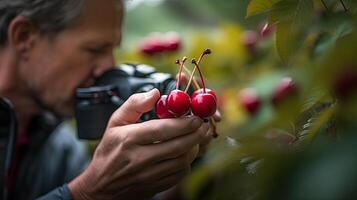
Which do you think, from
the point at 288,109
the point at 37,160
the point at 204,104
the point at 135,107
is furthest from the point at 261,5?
the point at 37,160

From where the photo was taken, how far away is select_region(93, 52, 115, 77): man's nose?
1.71m

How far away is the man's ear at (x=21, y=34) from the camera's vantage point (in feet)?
5.94

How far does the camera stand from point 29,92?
6.02 ft

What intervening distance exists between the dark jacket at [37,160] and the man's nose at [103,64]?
27cm

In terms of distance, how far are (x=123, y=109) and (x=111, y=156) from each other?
0.30 ft

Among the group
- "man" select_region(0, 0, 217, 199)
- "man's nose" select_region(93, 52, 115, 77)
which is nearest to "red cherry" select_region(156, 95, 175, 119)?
"man" select_region(0, 0, 217, 199)

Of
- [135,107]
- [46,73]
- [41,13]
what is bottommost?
[46,73]

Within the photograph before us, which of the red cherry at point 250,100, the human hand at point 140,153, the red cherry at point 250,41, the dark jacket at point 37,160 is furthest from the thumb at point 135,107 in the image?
the red cherry at point 250,41

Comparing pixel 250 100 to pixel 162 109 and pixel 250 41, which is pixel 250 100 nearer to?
pixel 250 41

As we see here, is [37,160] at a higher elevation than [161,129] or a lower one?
lower

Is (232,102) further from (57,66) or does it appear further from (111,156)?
(111,156)

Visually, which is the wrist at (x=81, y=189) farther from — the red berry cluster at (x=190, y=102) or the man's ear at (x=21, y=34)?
the man's ear at (x=21, y=34)

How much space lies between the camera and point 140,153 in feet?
3.60

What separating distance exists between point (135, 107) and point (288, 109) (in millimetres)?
668
